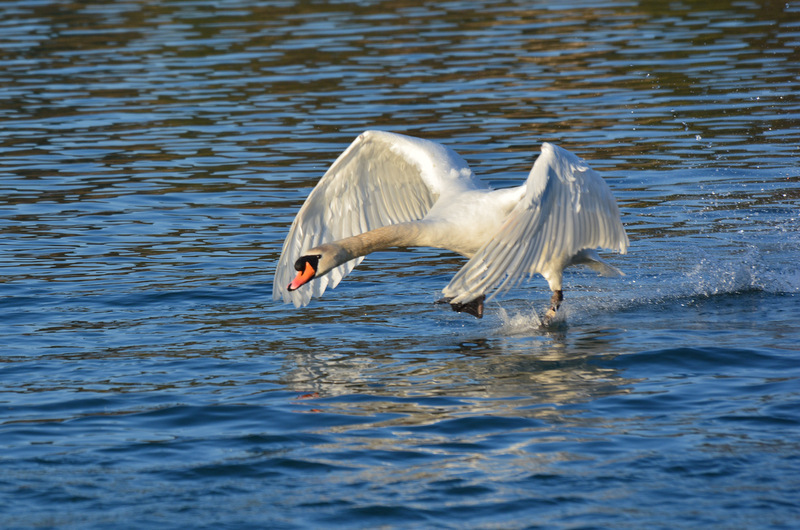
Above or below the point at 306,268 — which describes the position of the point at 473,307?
below

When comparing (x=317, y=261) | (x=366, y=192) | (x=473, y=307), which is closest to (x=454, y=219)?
(x=473, y=307)

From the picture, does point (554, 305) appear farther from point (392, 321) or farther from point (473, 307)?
point (392, 321)

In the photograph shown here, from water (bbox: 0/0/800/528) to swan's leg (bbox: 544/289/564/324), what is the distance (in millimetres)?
119

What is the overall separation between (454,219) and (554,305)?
1166mm

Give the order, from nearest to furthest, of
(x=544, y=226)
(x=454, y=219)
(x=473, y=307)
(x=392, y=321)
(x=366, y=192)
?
1. (x=544, y=226)
2. (x=454, y=219)
3. (x=473, y=307)
4. (x=392, y=321)
5. (x=366, y=192)

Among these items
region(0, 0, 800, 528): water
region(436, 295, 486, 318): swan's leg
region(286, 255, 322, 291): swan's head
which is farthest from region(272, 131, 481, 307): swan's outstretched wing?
region(286, 255, 322, 291): swan's head

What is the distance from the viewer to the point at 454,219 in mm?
8602

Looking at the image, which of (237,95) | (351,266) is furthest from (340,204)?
(237,95)

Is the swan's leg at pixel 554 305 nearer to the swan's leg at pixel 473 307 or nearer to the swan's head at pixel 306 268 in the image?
the swan's leg at pixel 473 307

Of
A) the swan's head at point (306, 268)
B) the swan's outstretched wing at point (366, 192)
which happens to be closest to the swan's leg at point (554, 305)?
the swan's outstretched wing at point (366, 192)

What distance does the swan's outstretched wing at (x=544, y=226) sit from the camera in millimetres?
7496

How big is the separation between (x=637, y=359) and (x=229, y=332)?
309cm

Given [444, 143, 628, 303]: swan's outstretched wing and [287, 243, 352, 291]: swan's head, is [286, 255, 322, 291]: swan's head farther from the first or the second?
[444, 143, 628, 303]: swan's outstretched wing

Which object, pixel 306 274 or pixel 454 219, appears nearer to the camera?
pixel 306 274
